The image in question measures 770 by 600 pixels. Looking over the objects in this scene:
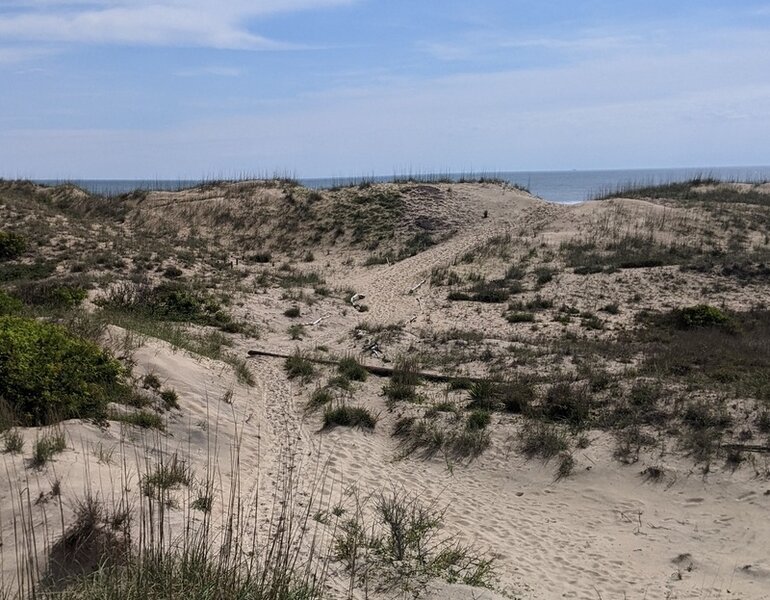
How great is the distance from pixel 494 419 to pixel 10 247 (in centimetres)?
1585

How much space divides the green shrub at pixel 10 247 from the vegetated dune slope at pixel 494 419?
31.0 inches

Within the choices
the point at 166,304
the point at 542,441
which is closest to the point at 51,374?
the point at 542,441

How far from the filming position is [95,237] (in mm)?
24125

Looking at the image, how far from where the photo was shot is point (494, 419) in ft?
36.3

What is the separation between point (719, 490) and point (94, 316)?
10.3m

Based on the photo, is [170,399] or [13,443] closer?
[13,443]

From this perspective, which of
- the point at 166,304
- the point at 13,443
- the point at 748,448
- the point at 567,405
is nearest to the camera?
the point at 13,443

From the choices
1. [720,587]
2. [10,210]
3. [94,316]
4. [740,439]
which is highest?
[10,210]

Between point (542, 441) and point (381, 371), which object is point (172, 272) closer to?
point (381, 371)

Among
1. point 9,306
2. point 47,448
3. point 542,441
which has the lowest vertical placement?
point 542,441

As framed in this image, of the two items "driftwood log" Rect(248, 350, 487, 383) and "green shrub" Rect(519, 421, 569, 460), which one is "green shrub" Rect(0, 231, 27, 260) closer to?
"driftwood log" Rect(248, 350, 487, 383)

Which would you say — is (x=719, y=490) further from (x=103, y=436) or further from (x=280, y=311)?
(x=280, y=311)

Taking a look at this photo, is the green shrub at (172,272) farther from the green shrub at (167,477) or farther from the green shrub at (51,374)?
the green shrub at (167,477)

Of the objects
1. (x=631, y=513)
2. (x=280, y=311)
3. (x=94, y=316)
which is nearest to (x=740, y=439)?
(x=631, y=513)
